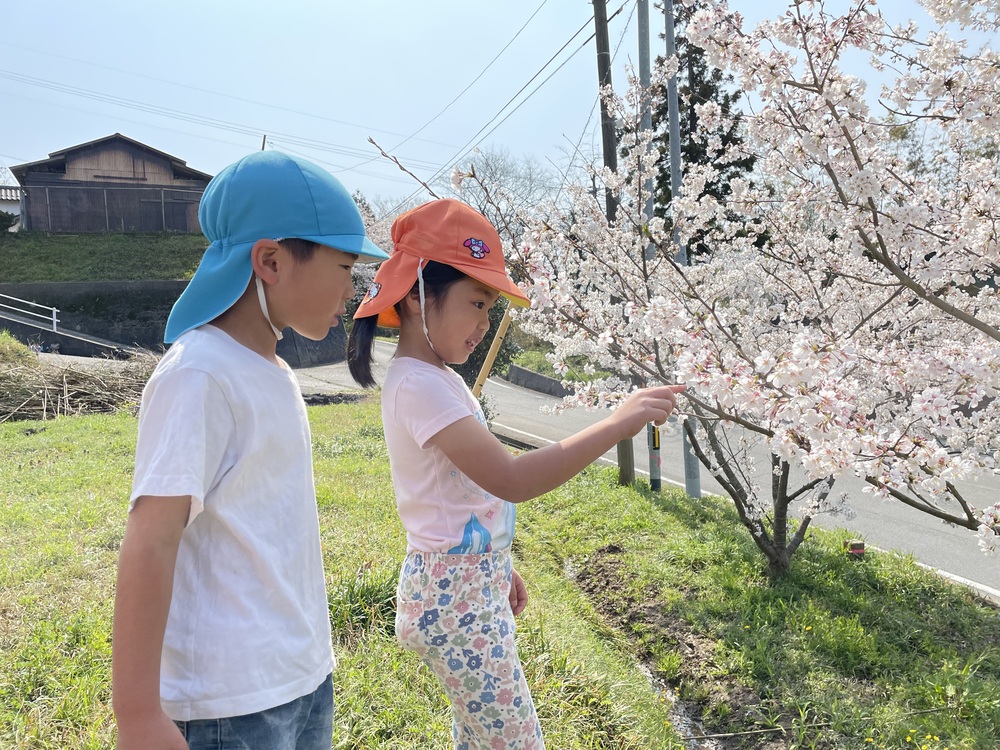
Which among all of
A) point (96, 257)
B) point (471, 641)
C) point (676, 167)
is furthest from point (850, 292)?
point (96, 257)

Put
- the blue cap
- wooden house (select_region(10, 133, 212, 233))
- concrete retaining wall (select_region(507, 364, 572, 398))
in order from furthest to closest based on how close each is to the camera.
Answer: wooden house (select_region(10, 133, 212, 233))
concrete retaining wall (select_region(507, 364, 572, 398))
the blue cap

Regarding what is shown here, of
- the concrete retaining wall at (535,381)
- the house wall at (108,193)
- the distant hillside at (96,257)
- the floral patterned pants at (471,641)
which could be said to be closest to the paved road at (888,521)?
the floral patterned pants at (471,641)

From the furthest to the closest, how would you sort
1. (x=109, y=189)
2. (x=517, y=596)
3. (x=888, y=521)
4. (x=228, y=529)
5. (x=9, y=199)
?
(x=9, y=199) < (x=109, y=189) < (x=888, y=521) < (x=517, y=596) < (x=228, y=529)

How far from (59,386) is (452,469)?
37.3ft

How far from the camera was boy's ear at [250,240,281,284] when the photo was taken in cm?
118

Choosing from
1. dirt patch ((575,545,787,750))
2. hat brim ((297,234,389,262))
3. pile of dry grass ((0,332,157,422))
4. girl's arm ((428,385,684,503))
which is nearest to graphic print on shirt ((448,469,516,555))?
girl's arm ((428,385,684,503))

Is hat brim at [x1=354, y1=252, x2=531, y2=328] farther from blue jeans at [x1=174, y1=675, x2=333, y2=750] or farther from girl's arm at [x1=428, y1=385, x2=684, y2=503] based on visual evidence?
blue jeans at [x1=174, y1=675, x2=333, y2=750]

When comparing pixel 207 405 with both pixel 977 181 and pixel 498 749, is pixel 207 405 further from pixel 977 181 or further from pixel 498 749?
pixel 977 181

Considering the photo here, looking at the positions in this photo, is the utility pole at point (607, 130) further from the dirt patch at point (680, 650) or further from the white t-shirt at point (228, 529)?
the white t-shirt at point (228, 529)

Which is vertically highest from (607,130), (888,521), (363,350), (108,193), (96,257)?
(108,193)

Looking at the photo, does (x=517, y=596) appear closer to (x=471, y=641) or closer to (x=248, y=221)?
(x=471, y=641)

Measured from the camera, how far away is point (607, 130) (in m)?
6.75

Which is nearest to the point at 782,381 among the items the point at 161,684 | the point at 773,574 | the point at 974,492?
the point at 161,684

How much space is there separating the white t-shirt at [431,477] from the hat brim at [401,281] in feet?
0.49
